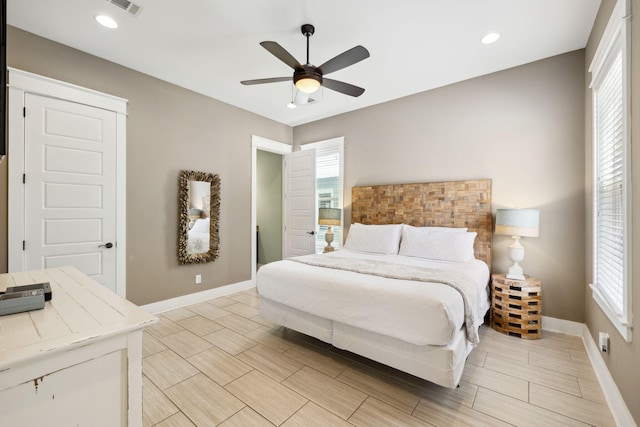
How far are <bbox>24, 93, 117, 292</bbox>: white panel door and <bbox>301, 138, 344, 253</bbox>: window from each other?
301 centimetres

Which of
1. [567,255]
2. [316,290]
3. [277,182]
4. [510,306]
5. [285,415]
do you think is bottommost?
[285,415]

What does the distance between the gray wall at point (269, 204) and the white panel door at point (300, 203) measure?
0.96 meters

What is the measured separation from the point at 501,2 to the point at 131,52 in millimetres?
3564

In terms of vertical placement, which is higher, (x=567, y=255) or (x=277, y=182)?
(x=277, y=182)

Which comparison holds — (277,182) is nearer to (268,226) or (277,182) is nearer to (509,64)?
(268,226)

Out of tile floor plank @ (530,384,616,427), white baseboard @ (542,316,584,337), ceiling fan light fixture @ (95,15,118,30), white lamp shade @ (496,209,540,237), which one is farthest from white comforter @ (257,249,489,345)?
ceiling fan light fixture @ (95,15,118,30)

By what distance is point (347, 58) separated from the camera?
2.19m

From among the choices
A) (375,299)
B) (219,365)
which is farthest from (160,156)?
(375,299)

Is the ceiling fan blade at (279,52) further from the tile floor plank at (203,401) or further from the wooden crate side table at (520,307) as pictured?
the wooden crate side table at (520,307)

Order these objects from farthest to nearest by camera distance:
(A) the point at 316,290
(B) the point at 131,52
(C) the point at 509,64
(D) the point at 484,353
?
1. (C) the point at 509,64
2. (B) the point at 131,52
3. (D) the point at 484,353
4. (A) the point at 316,290

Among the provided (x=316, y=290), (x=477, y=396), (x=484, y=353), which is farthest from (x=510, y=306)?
(x=316, y=290)

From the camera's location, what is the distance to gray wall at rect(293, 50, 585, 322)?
2877 millimetres

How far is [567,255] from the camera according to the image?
2.90 meters

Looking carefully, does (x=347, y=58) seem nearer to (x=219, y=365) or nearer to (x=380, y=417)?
(x=380, y=417)
